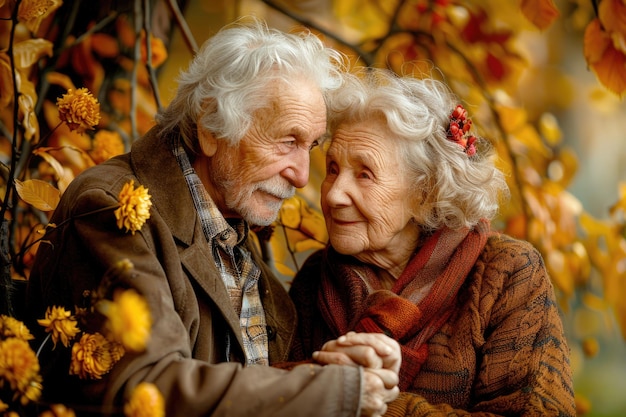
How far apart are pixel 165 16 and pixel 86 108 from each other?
1.62 metres

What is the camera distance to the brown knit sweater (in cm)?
220

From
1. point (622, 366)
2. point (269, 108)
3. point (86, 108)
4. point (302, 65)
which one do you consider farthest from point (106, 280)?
point (622, 366)

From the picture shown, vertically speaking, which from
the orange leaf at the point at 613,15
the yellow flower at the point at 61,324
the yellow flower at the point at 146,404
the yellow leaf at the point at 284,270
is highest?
the orange leaf at the point at 613,15

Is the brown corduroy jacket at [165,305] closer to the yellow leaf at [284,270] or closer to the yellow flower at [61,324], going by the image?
the yellow flower at [61,324]

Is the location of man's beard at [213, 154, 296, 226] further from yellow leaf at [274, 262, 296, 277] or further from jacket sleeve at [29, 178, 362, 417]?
yellow leaf at [274, 262, 296, 277]

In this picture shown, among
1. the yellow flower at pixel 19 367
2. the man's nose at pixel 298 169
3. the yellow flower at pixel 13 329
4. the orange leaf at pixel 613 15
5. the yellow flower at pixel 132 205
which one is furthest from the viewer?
the orange leaf at pixel 613 15

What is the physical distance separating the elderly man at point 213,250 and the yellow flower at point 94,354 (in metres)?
0.02

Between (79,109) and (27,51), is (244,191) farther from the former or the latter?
(27,51)

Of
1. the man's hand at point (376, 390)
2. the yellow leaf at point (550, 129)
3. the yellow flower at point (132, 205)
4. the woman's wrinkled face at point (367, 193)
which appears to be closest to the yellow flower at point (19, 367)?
the yellow flower at point (132, 205)

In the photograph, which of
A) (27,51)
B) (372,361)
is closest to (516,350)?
(372,361)

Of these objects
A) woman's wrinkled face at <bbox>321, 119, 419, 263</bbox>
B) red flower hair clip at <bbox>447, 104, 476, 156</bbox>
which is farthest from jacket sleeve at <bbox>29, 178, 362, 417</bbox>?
red flower hair clip at <bbox>447, 104, 476, 156</bbox>

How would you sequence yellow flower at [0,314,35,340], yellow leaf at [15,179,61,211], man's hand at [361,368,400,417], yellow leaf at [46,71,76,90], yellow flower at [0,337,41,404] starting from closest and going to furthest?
yellow flower at [0,337,41,404] → yellow flower at [0,314,35,340] → man's hand at [361,368,400,417] → yellow leaf at [15,179,61,211] → yellow leaf at [46,71,76,90]

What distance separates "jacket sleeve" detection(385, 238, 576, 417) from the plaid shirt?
0.50m

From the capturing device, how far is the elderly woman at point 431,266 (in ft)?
7.49
